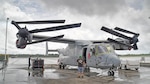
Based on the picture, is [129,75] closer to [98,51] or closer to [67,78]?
[98,51]

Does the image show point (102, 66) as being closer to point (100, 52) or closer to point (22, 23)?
point (100, 52)

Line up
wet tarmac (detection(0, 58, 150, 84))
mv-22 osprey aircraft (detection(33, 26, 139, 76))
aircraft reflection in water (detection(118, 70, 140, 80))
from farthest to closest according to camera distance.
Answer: mv-22 osprey aircraft (detection(33, 26, 139, 76))
aircraft reflection in water (detection(118, 70, 140, 80))
wet tarmac (detection(0, 58, 150, 84))

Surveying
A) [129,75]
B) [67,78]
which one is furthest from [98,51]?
[67,78]

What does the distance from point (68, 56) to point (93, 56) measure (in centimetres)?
572

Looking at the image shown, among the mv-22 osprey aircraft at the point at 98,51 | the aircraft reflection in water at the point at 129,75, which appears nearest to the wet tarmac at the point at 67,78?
the aircraft reflection in water at the point at 129,75

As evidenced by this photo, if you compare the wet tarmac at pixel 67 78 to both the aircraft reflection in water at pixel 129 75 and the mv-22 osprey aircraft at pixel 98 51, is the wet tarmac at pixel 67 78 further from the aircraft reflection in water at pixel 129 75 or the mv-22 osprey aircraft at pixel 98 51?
the mv-22 osprey aircraft at pixel 98 51

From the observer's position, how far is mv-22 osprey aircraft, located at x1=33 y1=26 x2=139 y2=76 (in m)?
18.8

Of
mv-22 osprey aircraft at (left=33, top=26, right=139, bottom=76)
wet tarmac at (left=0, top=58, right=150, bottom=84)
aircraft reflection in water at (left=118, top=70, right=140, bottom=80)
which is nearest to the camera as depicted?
wet tarmac at (left=0, top=58, right=150, bottom=84)

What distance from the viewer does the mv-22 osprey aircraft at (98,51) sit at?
18.8 m

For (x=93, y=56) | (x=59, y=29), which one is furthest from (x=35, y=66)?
(x=59, y=29)

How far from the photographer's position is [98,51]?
20.0 meters

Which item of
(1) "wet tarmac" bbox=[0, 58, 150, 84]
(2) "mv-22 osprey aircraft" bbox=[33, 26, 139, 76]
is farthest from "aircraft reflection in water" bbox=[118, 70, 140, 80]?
(2) "mv-22 osprey aircraft" bbox=[33, 26, 139, 76]

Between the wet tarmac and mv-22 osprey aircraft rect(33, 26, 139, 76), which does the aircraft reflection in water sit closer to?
the wet tarmac

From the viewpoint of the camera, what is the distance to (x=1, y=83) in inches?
516
